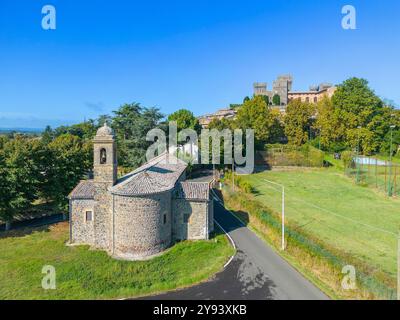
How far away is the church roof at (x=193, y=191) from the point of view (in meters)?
25.7

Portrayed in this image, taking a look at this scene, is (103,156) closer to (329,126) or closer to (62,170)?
(62,170)

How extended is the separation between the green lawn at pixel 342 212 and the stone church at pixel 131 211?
10417 mm

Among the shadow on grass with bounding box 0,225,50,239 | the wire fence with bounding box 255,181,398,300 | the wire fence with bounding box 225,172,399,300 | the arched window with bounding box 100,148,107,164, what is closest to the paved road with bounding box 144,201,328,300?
the wire fence with bounding box 225,172,399,300

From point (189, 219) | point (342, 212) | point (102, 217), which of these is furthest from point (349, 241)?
point (102, 217)

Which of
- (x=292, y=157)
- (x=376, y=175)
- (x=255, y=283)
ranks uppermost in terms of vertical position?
(x=292, y=157)

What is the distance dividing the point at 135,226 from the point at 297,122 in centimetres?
5249

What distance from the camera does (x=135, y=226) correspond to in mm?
22406

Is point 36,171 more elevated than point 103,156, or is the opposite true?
point 103,156

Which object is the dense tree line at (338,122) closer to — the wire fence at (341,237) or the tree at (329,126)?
the tree at (329,126)

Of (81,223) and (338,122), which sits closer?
(81,223)

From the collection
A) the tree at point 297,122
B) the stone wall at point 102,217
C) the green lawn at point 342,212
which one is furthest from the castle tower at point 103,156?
the tree at point 297,122

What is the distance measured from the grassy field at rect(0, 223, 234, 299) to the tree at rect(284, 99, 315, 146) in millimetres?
45236
